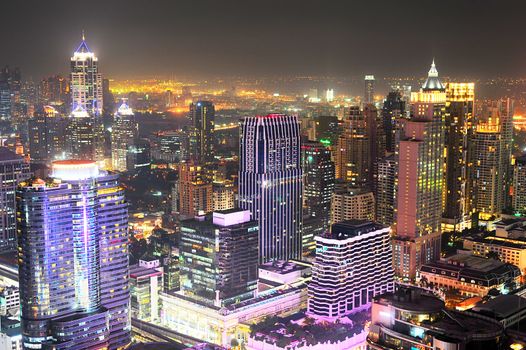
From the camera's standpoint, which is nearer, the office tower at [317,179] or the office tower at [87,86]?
the office tower at [317,179]

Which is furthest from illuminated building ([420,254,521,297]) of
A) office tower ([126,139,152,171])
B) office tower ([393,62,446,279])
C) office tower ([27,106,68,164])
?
office tower ([126,139,152,171])

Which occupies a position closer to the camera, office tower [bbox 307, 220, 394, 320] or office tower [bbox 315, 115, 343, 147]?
office tower [bbox 307, 220, 394, 320]

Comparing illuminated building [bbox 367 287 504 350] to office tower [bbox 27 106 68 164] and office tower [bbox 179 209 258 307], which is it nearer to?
office tower [bbox 179 209 258 307]

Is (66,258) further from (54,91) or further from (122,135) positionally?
(122,135)

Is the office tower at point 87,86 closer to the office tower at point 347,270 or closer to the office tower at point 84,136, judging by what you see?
the office tower at point 84,136

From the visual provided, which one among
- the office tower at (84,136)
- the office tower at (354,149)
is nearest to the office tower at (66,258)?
the office tower at (84,136)

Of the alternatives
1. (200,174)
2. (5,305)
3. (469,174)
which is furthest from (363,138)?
(5,305)

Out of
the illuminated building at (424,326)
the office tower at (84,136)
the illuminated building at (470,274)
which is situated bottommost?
the illuminated building at (470,274)

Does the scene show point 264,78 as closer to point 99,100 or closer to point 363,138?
point 363,138
